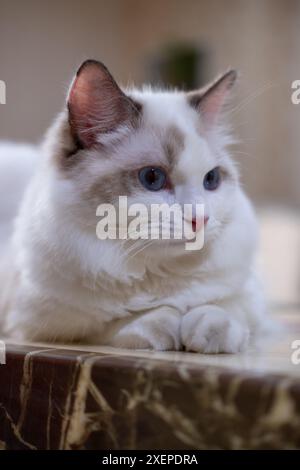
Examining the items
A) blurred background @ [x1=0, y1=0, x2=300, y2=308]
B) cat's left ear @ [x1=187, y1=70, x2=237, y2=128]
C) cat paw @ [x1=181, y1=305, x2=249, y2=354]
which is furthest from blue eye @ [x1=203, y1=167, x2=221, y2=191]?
blurred background @ [x1=0, y1=0, x2=300, y2=308]

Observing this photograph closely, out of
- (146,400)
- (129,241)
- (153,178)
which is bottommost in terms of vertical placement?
(146,400)

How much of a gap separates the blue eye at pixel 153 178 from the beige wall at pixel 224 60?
135 inches

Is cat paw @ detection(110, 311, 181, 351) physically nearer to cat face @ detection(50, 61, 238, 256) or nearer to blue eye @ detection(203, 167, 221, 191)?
cat face @ detection(50, 61, 238, 256)

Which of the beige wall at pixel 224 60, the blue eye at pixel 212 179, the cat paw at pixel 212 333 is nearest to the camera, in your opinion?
the cat paw at pixel 212 333

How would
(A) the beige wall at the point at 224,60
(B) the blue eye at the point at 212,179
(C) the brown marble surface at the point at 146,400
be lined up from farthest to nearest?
Result: (A) the beige wall at the point at 224,60 < (B) the blue eye at the point at 212,179 < (C) the brown marble surface at the point at 146,400

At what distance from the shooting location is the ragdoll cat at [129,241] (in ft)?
3.60

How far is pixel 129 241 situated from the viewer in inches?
44.0

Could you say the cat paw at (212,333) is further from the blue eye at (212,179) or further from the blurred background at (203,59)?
the blurred background at (203,59)

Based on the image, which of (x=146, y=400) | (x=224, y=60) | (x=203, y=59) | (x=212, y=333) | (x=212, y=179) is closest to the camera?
(x=146, y=400)

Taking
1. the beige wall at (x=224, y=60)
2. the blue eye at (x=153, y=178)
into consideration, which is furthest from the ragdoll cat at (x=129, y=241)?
the beige wall at (x=224, y=60)

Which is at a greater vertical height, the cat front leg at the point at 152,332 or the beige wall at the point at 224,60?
the beige wall at the point at 224,60

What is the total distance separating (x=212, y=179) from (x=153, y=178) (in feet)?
0.44

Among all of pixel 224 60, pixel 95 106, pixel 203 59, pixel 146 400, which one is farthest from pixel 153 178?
pixel 203 59

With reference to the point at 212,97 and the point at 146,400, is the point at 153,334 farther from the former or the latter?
the point at 212,97
